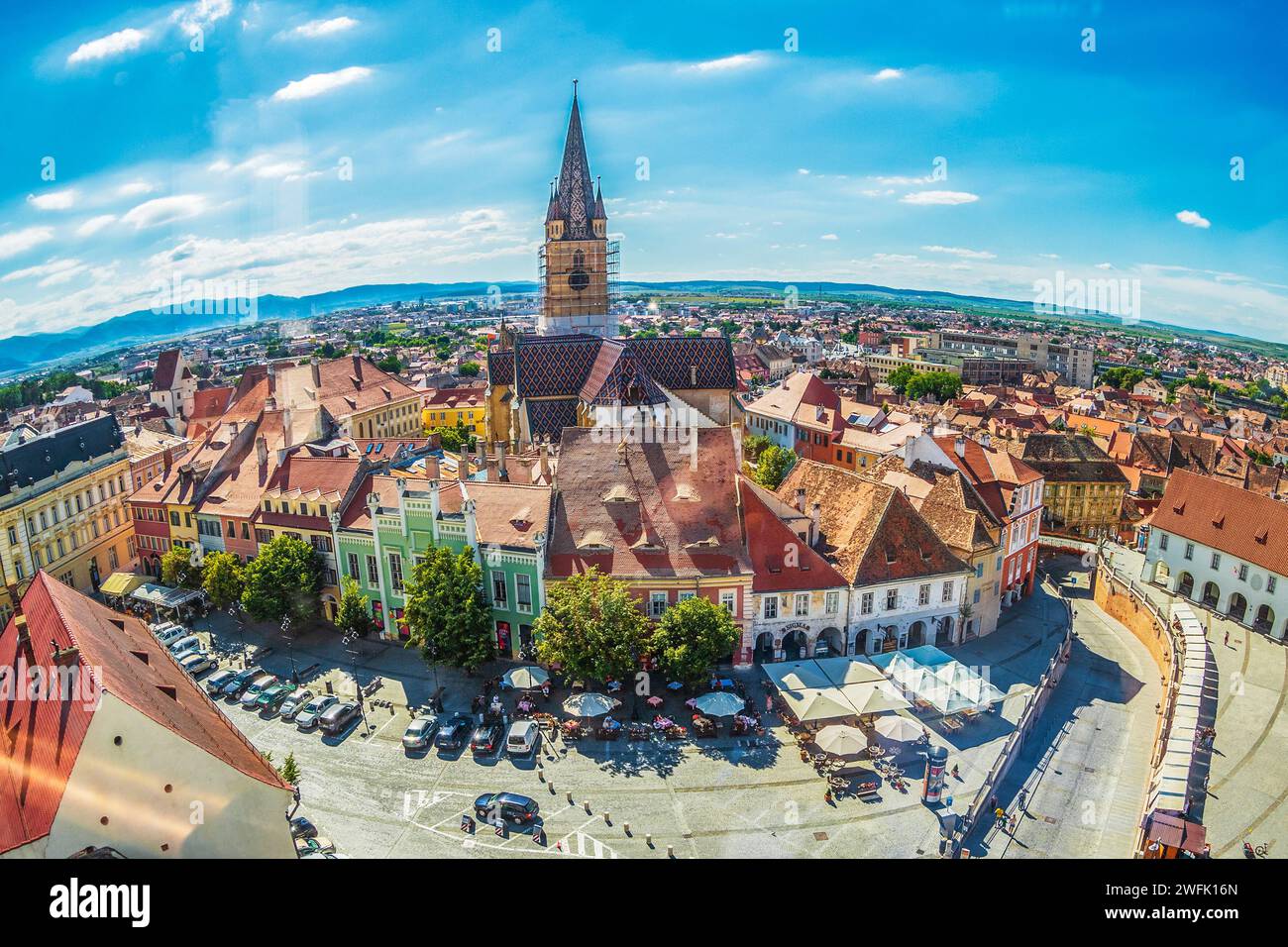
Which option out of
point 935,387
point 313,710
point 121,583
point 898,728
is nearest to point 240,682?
point 313,710

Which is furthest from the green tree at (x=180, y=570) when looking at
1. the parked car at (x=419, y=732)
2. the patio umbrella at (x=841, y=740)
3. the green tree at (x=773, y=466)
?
the green tree at (x=773, y=466)

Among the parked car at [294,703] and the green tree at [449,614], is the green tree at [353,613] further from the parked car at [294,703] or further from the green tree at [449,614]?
the green tree at [449,614]

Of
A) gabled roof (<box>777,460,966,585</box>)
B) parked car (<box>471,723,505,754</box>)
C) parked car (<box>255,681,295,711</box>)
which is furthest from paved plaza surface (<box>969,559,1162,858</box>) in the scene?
parked car (<box>255,681,295,711</box>)

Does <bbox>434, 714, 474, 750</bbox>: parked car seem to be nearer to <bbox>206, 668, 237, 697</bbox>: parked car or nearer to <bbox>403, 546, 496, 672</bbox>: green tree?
<bbox>403, 546, 496, 672</bbox>: green tree

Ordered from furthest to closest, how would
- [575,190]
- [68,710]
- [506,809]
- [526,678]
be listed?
1. [575,190]
2. [526,678]
3. [506,809]
4. [68,710]

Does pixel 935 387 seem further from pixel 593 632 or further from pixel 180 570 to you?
pixel 180 570

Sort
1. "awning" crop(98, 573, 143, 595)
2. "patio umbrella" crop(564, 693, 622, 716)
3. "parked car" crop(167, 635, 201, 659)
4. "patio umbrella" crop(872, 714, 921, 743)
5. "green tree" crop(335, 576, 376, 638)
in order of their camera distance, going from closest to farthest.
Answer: "patio umbrella" crop(872, 714, 921, 743) → "patio umbrella" crop(564, 693, 622, 716) → "parked car" crop(167, 635, 201, 659) → "green tree" crop(335, 576, 376, 638) → "awning" crop(98, 573, 143, 595)
